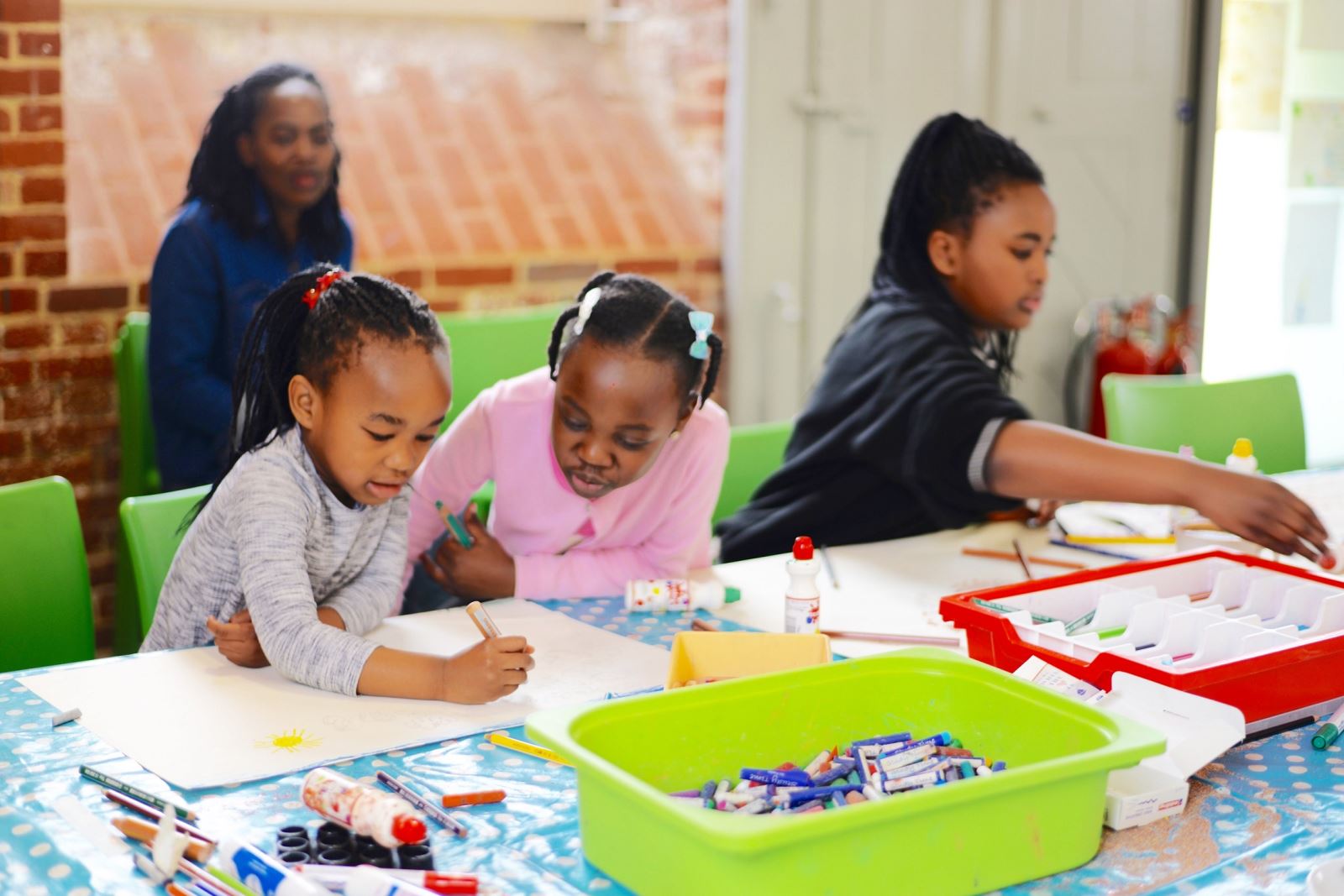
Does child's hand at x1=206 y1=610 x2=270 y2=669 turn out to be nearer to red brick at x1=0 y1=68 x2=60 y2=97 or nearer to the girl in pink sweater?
the girl in pink sweater

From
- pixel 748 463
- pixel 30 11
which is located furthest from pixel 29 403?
pixel 748 463

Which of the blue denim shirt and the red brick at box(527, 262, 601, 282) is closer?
the blue denim shirt

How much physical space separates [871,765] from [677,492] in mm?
783

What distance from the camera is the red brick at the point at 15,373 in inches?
111

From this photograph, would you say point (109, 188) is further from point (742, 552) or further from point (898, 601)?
point (898, 601)

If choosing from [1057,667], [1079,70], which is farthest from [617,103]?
[1057,667]

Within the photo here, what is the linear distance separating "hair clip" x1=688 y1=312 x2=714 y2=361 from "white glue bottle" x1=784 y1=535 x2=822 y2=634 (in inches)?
13.7

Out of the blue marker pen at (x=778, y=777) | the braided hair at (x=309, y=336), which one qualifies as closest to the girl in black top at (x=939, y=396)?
the braided hair at (x=309, y=336)

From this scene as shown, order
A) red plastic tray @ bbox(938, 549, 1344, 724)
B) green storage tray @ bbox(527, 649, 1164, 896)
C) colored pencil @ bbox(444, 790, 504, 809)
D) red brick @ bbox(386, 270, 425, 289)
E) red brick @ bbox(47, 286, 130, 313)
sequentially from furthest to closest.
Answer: red brick @ bbox(386, 270, 425, 289), red brick @ bbox(47, 286, 130, 313), red plastic tray @ bbox(938, 549, 1344, 724), colored pencil @ bbox(444, 790, 504, 809), green storage tray @ bbox(527, 649, 1164, 896)

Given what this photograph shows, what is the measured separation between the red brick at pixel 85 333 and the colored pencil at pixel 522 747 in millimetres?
1964

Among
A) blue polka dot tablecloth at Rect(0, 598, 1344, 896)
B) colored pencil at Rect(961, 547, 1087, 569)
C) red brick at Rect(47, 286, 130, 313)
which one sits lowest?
colored pencil at Rect(961, 547, 1087, 569)

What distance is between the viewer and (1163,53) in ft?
14.1

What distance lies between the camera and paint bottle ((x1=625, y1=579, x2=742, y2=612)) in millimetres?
1662

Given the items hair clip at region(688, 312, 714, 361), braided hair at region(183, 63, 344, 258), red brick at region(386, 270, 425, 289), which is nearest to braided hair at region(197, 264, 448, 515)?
hair clip at region(688, 312, 714, 361)
